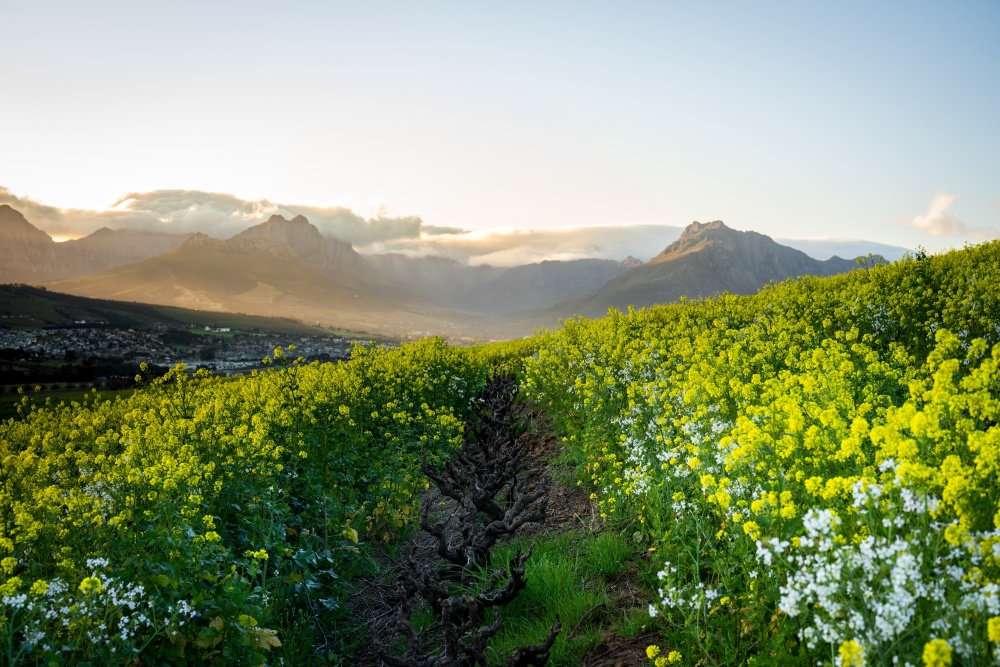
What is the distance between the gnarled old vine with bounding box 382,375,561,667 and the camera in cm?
505

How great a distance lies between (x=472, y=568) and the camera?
729cm

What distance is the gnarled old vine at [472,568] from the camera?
505 cm

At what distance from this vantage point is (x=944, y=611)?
308 centimetres

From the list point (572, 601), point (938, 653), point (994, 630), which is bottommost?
point (572, 601)

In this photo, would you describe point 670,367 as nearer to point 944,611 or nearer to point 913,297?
point 913,297

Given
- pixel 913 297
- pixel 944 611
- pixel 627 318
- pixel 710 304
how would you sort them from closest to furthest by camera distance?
pixel 944 611 → pixel 913 297 → pixel 710 304 → pixel 627 318

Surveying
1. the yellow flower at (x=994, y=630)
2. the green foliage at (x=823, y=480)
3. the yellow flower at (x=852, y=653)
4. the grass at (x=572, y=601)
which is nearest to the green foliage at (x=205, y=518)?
the grass at (x=572, y=601)

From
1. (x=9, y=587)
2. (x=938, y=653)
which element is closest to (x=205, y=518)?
(x=9, y=587)

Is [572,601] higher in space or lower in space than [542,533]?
higher

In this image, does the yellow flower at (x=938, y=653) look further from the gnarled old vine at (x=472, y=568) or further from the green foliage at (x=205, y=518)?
the green foliage at (x=205, y=518)

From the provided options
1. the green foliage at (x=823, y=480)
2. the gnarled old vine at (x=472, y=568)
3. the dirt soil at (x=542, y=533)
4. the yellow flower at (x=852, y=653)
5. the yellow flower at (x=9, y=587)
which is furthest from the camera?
the dirt soil at (x=542, y=533)

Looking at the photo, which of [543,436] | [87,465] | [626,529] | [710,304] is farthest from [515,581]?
[710,304]

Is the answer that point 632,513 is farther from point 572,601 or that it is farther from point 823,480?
point 823,480

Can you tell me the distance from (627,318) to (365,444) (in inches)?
429
